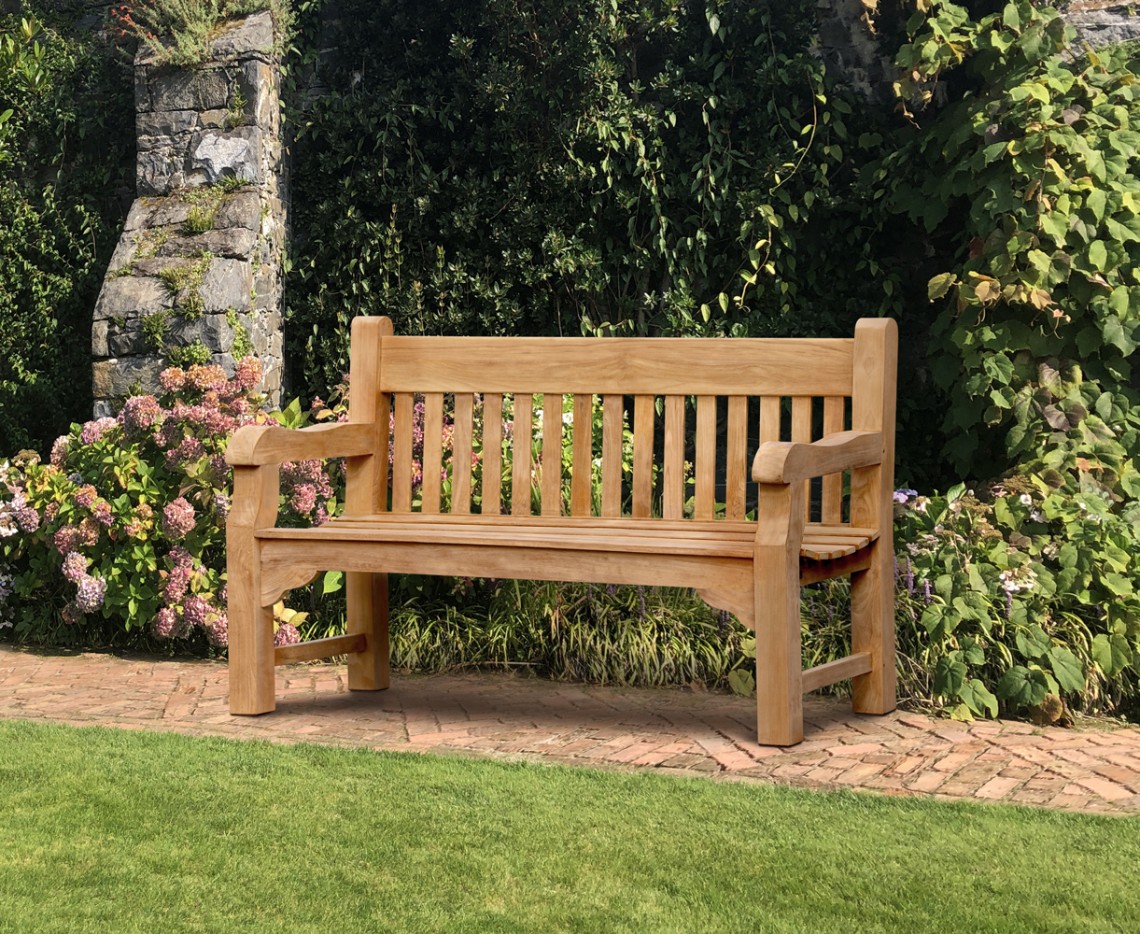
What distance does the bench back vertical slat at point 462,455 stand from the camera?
461cm

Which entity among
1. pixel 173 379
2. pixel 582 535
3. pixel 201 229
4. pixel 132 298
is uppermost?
pixel 201 229

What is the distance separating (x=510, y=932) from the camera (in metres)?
2.48

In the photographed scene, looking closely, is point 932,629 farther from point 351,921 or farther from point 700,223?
point 700,223

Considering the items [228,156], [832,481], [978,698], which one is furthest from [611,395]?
[228,156]

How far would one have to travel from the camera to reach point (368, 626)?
15.3 ft

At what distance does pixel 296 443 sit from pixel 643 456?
1.10m

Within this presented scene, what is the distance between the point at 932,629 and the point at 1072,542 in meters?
0.69

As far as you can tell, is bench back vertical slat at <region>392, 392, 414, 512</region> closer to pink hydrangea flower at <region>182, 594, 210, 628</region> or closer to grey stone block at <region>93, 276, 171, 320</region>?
pink hydrangea flower at <region>182, 594, 210, 628</region>

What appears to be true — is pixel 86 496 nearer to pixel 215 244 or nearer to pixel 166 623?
pixel 166 623

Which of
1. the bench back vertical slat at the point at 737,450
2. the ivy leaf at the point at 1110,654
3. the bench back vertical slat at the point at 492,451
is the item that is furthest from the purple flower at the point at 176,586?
the ivy leaf at the point at 1110,654

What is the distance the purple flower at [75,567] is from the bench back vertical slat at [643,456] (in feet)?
7.79

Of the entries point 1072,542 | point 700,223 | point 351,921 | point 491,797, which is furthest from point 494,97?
point 351,921

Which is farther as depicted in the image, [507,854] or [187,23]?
[187,23]

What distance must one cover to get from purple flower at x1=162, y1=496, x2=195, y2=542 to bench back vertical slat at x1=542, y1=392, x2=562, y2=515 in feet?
5.17
